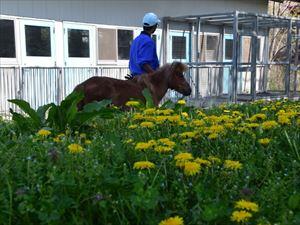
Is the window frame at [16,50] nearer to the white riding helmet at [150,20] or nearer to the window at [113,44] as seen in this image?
the window at [113,44]

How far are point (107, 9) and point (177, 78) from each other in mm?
6839

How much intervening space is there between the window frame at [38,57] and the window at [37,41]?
8cm

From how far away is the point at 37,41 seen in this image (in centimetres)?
1143

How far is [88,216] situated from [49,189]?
0.20m

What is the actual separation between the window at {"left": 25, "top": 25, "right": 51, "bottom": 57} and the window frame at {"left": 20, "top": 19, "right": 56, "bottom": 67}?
0.26 feet

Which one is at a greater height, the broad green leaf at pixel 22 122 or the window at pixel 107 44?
the window at pixel 107 44

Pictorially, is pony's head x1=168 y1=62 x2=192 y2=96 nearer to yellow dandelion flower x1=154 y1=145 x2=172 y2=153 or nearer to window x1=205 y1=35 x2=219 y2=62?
yellow dandelion flower x1=154 y1=145 x2=172 y2=153

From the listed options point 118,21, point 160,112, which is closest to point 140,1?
point 118,21

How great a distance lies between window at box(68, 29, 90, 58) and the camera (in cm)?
1230

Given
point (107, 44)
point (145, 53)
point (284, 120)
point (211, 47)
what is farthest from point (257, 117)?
point (211, 47)

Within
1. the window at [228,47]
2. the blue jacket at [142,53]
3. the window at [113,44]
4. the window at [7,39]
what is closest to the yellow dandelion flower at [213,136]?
the blue jacket at [142,53]

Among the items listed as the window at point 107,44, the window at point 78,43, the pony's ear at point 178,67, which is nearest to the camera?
the pony's ear at point 178,67

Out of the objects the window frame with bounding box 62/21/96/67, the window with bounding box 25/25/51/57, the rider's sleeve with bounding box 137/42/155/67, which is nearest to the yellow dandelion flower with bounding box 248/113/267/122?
the rider's sleeve with bounding box 137/42/155/67

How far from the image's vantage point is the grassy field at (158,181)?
1637mm
